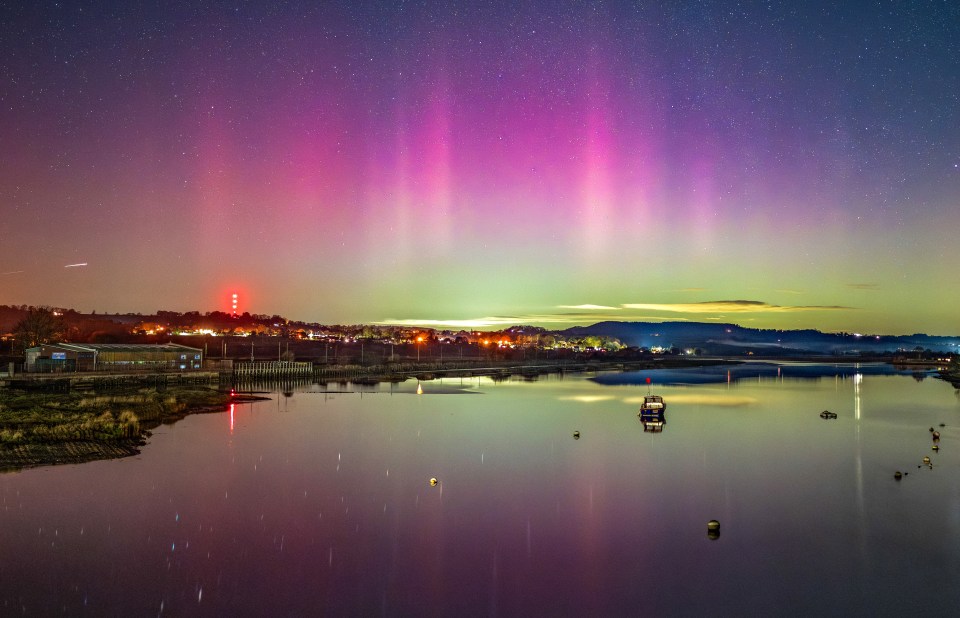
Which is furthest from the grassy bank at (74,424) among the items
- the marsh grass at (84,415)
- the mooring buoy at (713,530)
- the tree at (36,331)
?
the tree at (36,331)

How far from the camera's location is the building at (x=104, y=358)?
64562 millimetres

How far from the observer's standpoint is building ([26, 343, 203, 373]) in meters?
64.6

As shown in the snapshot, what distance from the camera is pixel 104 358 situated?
68250 mm

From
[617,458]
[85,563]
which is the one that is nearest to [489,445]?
[617,458]

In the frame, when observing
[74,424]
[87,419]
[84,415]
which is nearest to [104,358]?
[84,415]

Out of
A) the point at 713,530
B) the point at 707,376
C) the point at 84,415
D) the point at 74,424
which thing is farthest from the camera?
the point at 707,376

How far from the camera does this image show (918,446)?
4378cm

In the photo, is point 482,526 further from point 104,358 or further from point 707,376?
point 707,376

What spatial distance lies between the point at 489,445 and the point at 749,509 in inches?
733

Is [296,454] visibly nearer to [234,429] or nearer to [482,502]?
[234,429]

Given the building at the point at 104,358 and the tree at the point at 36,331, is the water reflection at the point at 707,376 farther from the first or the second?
the tree at the point at 36,331

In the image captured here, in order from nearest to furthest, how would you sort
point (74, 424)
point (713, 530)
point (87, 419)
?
1. point (713, 530)
2. point (74, 424)
3. point (87, 419)

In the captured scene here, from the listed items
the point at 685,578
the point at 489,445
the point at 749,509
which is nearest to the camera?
the point at 685,578

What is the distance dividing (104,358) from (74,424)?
1412 inches
